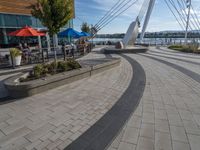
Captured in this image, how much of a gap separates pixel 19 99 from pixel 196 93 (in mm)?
5779

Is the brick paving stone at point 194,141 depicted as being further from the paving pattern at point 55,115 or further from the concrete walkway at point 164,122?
the paving pattern at point 55,115

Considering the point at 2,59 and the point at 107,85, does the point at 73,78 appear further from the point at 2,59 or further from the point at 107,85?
the point at 2,59

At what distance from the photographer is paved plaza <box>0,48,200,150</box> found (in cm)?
300

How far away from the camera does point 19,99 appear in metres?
5.00

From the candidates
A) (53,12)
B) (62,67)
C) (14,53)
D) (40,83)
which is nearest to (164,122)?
(40,83)

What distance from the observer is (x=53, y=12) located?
7.37 metres

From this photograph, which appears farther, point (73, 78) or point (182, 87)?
point (73, 78)

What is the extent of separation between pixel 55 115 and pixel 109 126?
1.40 meters

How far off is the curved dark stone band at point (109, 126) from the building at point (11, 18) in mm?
17858

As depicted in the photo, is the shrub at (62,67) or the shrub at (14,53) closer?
the shrub at (62,67)

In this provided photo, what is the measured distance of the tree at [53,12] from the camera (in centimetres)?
715

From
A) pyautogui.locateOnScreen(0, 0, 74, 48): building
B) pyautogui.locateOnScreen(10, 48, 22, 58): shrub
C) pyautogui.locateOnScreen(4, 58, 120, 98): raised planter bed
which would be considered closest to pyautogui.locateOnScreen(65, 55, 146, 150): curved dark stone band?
pyautogui.locateOnScreen(4, 58, 120, 98): raised planter bed

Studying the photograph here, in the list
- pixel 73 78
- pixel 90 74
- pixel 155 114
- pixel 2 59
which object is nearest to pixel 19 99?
pixel 73 78

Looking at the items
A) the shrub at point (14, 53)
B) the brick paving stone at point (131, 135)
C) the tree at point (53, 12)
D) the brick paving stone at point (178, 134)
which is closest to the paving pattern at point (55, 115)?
the brick paving stone at point (131, 135)
